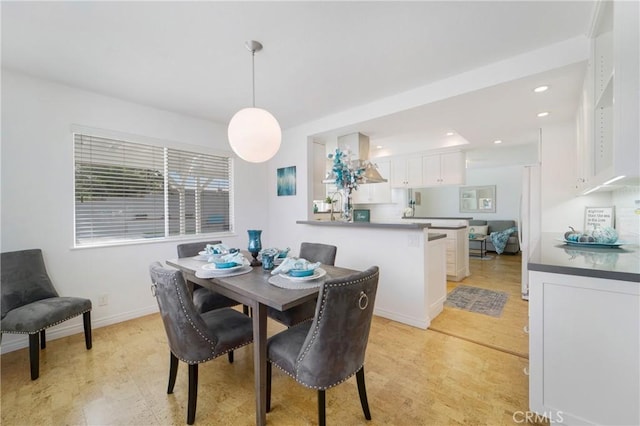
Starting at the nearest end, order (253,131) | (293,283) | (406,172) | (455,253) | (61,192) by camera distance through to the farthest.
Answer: (293,283) → (253,131) → (61,192) → (455,253) → (406,172)

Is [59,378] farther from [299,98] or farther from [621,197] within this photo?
[621,197]

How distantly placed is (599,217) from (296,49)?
345 centimetres

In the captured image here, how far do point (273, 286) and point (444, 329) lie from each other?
2011 mm

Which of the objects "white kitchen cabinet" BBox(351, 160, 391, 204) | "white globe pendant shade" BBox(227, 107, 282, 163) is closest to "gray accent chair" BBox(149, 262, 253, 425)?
"white globe pendant shade" BBox(227, 107, 282, 163)

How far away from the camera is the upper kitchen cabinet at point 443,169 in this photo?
4.57m

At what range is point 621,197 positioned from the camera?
244 centimetres

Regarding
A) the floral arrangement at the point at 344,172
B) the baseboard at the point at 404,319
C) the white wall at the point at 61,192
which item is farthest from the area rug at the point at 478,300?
the white wall at the point at 61,192

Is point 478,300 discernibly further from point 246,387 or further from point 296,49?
point 296,49

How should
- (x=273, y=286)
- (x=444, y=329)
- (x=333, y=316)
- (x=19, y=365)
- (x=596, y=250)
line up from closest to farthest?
1. (x=333, y=316)
2. (x=273, y=286)
3. (x=596, y=250)
4. (x=19, y=365)
5. (x=444, y=329)

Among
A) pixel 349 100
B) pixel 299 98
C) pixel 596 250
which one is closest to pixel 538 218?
pixel 596 250

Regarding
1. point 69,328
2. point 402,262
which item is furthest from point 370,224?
point 69,328

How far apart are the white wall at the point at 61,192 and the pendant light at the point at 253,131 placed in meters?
1.87

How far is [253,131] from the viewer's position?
6.43ft

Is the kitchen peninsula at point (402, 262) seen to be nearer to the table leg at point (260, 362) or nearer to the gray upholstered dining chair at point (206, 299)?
the gray upholstered dining chair at point (206, 299)
